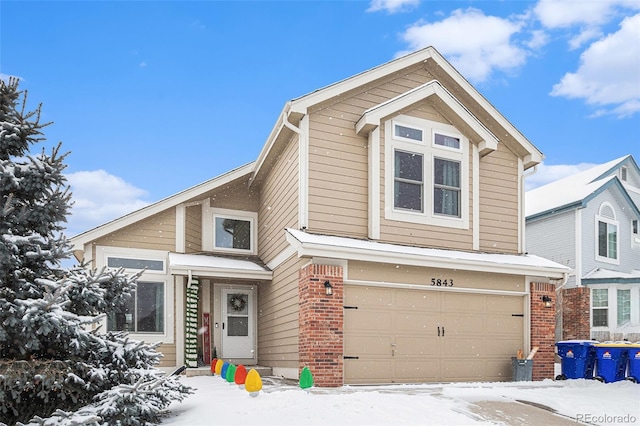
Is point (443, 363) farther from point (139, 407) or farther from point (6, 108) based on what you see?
point (6, 108)

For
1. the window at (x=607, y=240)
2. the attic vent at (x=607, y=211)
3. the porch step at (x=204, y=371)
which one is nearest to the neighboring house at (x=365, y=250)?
the porch step at (x=204, y=371)

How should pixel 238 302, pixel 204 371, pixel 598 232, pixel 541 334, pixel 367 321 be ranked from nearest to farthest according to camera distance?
1. pixel 367 321
2. pixel 541 334
3. pixel 204 371
4. pixel 238 302
5. pixel 598 232

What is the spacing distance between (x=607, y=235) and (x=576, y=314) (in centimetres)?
482

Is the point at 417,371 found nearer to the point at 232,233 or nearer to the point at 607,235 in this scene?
the point at 232,233

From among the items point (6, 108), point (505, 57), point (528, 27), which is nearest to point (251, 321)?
point (6, 108)

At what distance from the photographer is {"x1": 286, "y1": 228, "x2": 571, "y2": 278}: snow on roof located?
10914mm

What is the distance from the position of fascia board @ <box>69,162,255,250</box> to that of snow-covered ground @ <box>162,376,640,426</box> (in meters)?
4.54

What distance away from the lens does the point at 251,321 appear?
1559 centimetres

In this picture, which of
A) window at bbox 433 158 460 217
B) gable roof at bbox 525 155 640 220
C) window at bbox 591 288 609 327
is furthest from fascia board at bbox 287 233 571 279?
window at bbox 591 288 609 327

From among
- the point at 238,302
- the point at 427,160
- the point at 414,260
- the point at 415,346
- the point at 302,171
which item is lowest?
the point at 415,346

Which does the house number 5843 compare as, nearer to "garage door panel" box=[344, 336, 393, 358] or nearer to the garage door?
the garage door

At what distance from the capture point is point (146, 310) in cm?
1424

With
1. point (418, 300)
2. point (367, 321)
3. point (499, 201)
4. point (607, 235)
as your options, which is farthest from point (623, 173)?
point (367, 321)

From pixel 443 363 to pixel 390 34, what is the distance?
11.8 metres
